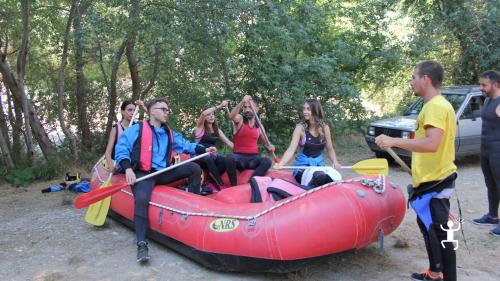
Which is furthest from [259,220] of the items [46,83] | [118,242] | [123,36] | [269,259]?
[46,83]

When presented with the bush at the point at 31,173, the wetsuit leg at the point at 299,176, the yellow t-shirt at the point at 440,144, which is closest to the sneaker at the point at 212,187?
the wetsuit leg at the point at 299,176

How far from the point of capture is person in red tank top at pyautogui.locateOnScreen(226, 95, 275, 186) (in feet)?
19.2

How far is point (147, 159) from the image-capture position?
4.96 m

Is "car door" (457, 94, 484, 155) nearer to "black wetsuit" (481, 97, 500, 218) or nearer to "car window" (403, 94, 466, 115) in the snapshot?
"car window" (403, 94, 466, 115)

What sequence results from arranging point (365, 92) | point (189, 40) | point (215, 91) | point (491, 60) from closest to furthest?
point (189, 40) → point (215, 91) → point (491, 60) → point (365, 92)

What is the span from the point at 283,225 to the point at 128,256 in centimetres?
178

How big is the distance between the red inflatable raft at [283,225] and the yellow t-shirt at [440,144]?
24.1 inches

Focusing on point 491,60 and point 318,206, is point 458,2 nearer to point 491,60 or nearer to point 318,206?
point 491,60

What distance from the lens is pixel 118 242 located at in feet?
16.8

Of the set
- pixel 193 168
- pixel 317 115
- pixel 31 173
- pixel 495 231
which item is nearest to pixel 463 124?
pixel 495 231

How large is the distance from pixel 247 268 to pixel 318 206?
0.82 metres

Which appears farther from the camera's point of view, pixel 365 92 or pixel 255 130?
pixel 365 92

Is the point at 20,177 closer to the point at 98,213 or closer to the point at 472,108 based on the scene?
the point at 98,213

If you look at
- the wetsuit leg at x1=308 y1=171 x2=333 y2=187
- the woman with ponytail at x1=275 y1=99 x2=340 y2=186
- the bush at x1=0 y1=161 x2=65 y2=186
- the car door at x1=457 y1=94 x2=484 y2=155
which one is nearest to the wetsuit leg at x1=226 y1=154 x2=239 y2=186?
the woman with ponytail at x1=275 y1=99 x2=340 y2=186
